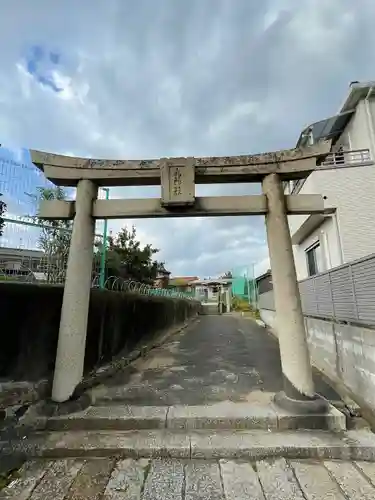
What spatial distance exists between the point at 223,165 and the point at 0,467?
14.0 ft

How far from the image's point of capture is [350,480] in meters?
2.60

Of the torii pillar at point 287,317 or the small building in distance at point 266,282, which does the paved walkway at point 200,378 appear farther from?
the small building in distance at point 266,282

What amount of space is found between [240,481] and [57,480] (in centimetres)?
160

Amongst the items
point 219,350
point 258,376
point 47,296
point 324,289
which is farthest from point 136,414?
point 219,350

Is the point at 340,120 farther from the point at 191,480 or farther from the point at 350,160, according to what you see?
the point at 191,480

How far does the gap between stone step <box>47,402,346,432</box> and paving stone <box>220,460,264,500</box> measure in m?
0.62

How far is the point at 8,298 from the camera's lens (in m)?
3.57

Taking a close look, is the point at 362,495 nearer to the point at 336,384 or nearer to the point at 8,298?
the point at 336,384

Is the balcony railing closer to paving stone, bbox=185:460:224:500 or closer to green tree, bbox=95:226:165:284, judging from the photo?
paving stone, bbox=185:460:224:500

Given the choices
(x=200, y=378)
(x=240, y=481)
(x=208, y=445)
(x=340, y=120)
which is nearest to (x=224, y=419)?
(x=208, y=445)

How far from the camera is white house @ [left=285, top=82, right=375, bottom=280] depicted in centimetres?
825

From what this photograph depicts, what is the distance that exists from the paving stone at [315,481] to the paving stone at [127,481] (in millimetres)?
1372

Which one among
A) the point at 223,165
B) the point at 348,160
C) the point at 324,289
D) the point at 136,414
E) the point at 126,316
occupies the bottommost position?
the point at 136,414

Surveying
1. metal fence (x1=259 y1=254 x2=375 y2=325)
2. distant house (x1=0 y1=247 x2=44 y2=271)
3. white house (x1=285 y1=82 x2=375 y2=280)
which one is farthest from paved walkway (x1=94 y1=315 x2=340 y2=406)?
white house (x1=285 y1=82 x2=375 y2=280)
